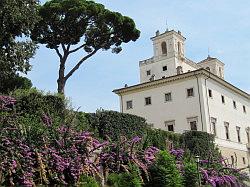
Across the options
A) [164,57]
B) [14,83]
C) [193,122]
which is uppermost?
[164,57]

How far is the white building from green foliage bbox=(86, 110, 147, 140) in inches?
866

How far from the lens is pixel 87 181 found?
45.1 ft

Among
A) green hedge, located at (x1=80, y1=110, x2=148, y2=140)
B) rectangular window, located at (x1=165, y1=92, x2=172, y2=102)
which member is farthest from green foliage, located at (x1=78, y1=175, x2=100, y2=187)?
rectangular window, located at (x1=165, y1=92, x2=172, y2=102)

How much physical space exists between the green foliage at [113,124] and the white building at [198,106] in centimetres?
2199

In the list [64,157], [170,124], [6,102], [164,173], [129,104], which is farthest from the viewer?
[129,104]

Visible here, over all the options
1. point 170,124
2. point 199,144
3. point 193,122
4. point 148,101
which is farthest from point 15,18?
point 148,101

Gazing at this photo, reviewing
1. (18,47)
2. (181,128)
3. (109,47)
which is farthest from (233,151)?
(18,47)

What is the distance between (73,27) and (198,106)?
13418 mm

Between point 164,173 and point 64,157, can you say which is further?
point 164,173

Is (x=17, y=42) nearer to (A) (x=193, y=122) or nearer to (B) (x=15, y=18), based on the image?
(B) (x=15, y=18)

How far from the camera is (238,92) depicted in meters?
51.1

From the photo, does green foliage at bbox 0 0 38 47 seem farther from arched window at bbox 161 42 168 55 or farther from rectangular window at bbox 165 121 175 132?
arched window at bbox 161 42 168 55

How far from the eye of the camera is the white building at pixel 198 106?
43812 mm

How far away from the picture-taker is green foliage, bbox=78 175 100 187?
531 inches
